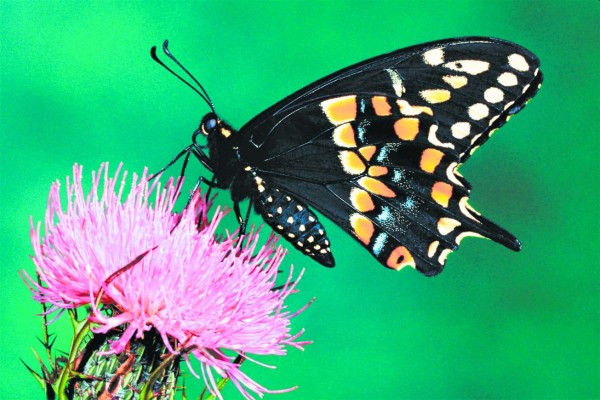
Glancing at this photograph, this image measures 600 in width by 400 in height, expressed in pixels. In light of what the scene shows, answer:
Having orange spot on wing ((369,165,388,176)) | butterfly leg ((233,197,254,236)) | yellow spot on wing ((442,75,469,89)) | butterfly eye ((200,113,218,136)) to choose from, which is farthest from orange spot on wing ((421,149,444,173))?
butterfly eye ((200,113,218,136))

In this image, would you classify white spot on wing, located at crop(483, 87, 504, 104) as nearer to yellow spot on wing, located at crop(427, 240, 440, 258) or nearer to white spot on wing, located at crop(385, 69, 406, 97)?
white spot on wing, located at crop(385, 69, 406, 97)

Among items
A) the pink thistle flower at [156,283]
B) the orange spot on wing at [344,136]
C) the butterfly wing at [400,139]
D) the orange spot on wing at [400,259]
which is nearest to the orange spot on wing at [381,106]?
the butterfly wing at [400,139]

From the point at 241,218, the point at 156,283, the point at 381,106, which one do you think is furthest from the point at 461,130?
the point at 156,283

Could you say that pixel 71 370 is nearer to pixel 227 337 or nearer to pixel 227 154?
pixel 227 337

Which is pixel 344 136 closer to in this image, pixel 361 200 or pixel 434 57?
pixel 361 200

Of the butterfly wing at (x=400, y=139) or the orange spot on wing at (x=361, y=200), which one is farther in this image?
the orange spot on wing at (x=361, y=200)

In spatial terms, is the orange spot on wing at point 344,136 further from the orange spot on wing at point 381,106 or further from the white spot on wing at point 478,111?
the white spot on wing at point 478,111

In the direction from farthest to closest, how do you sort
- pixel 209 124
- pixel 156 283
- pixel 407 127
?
pixel 407 127 → pixel 209 124 → pixel 156 283
